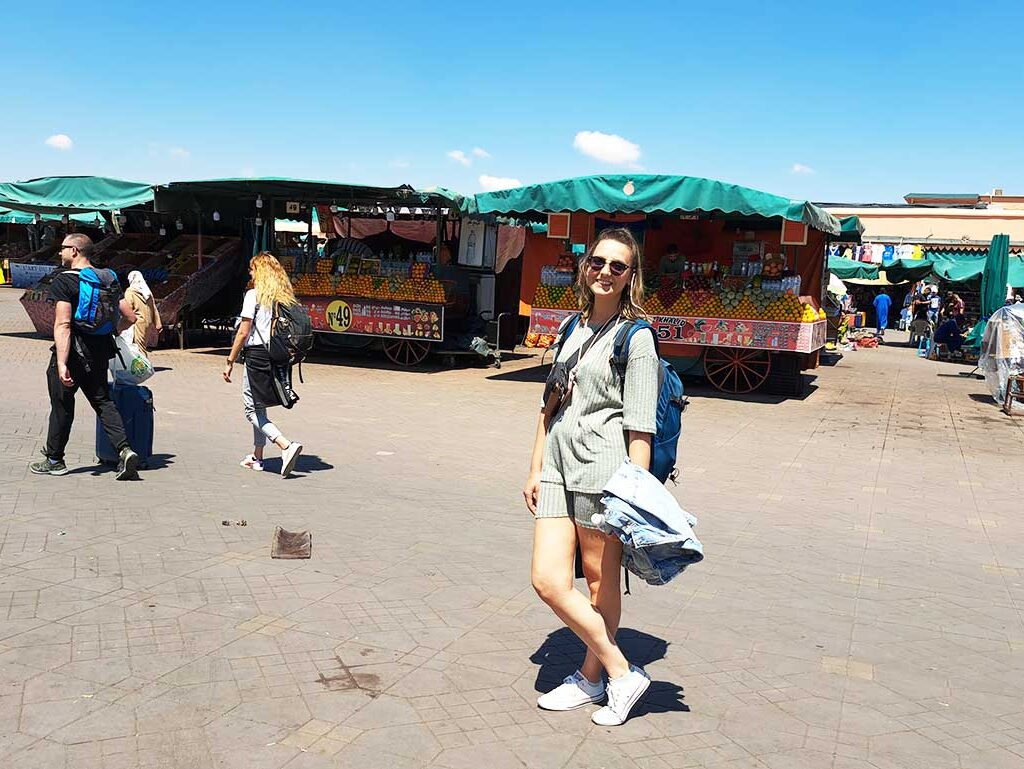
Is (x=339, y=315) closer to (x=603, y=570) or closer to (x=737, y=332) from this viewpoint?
(x=737, y=332)

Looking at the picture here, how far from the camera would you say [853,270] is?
2562cm

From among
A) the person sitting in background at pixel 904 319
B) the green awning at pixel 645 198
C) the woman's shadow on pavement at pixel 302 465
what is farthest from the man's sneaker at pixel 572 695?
the person sitting in background at pixel 904 319

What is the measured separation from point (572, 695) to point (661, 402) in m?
1.19

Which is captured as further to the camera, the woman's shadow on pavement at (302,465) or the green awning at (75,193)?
the green awning at (75,193)

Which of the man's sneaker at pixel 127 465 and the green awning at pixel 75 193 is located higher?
the green awning at pixel 75 193

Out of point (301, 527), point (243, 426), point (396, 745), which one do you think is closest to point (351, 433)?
point (243, 426)

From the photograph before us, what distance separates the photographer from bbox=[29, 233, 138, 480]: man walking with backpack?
6348mm

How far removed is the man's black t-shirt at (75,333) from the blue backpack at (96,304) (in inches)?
1.2

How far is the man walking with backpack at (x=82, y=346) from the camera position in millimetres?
6348

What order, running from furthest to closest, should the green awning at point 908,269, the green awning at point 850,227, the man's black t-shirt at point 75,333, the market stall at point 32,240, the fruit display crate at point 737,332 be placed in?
the green awning at point 908,269 → the market stall at point 32,240 → the green awning at point 850,227 → the fruit display crate at point 737,332 → the man's black t-shirt at point 75,333

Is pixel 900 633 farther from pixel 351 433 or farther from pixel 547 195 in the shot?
pixel 547 195

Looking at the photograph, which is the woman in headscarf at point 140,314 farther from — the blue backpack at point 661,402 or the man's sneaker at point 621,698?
the man's sneaker at point 621,698

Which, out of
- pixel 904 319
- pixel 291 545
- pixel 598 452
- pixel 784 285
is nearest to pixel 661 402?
pixel 598 452

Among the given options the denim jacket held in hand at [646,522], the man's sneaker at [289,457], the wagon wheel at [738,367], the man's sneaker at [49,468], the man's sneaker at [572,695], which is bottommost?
the man's sneaker at [572,695]
